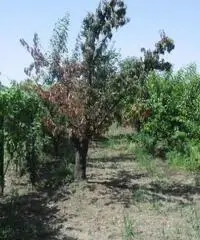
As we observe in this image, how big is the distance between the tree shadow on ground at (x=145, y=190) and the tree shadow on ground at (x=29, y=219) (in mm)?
1238

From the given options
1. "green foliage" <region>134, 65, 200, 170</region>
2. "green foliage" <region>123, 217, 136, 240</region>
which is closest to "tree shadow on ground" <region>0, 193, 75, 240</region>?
"green foliage" <region>123, 217, 136, 240</region>

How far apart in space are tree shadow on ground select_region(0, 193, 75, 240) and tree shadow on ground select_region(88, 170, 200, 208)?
1.24m

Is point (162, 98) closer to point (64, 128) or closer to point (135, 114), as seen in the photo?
point (135, 114)

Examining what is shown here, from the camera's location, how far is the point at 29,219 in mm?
9133

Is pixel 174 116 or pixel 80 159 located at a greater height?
pixel 174 116

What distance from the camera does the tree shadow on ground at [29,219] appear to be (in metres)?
8.23

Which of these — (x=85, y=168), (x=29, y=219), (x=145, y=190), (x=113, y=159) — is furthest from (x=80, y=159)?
(x=113, y=159)

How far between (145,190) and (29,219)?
8.51 feet

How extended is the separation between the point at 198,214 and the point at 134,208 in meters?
1.16

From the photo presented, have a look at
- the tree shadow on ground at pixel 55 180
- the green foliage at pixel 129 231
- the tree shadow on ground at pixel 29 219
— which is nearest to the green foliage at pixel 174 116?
the tree shadow on ground at pixel 55 180

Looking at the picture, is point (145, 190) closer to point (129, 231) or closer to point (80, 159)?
point (80, 159)

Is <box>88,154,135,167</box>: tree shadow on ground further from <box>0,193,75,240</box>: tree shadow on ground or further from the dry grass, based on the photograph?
<box>0,193,75,240</box>: tree shadow on ground

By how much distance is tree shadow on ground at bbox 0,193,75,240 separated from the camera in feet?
27.0

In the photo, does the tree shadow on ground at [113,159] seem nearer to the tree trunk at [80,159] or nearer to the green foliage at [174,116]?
the green foliage at [174,116]
